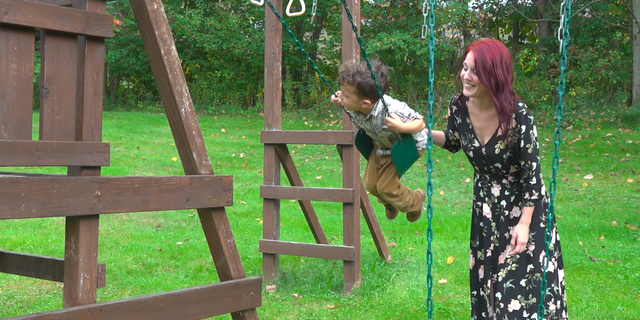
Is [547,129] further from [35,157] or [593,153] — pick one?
[35,157]

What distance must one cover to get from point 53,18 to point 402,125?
185cm

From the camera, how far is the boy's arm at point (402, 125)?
12.3 feet

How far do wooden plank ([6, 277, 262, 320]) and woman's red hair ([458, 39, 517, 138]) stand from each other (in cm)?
172

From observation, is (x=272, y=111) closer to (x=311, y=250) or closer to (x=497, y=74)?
(x=311, y=250)

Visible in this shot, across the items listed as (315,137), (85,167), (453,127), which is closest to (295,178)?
(315,137)

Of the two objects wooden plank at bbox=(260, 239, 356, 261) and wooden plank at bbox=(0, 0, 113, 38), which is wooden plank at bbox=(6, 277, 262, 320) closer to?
wooden plank at bbox=(0, 0, 113, 38)

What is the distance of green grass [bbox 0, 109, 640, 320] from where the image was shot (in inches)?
231

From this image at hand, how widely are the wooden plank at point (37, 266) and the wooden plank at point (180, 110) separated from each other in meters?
0.71

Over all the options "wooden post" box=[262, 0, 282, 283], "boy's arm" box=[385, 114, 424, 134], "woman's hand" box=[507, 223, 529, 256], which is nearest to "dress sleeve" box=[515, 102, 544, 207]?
"woman's hand" box=[507, 223, 529, 256]

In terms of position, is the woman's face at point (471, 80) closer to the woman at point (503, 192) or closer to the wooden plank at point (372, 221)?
the woman at point (503, 192)

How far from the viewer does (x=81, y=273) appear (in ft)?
11.4

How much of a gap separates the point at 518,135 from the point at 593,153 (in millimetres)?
10061

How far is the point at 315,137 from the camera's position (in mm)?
6125

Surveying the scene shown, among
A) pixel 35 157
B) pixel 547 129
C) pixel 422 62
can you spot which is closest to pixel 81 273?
pixel 35 157
